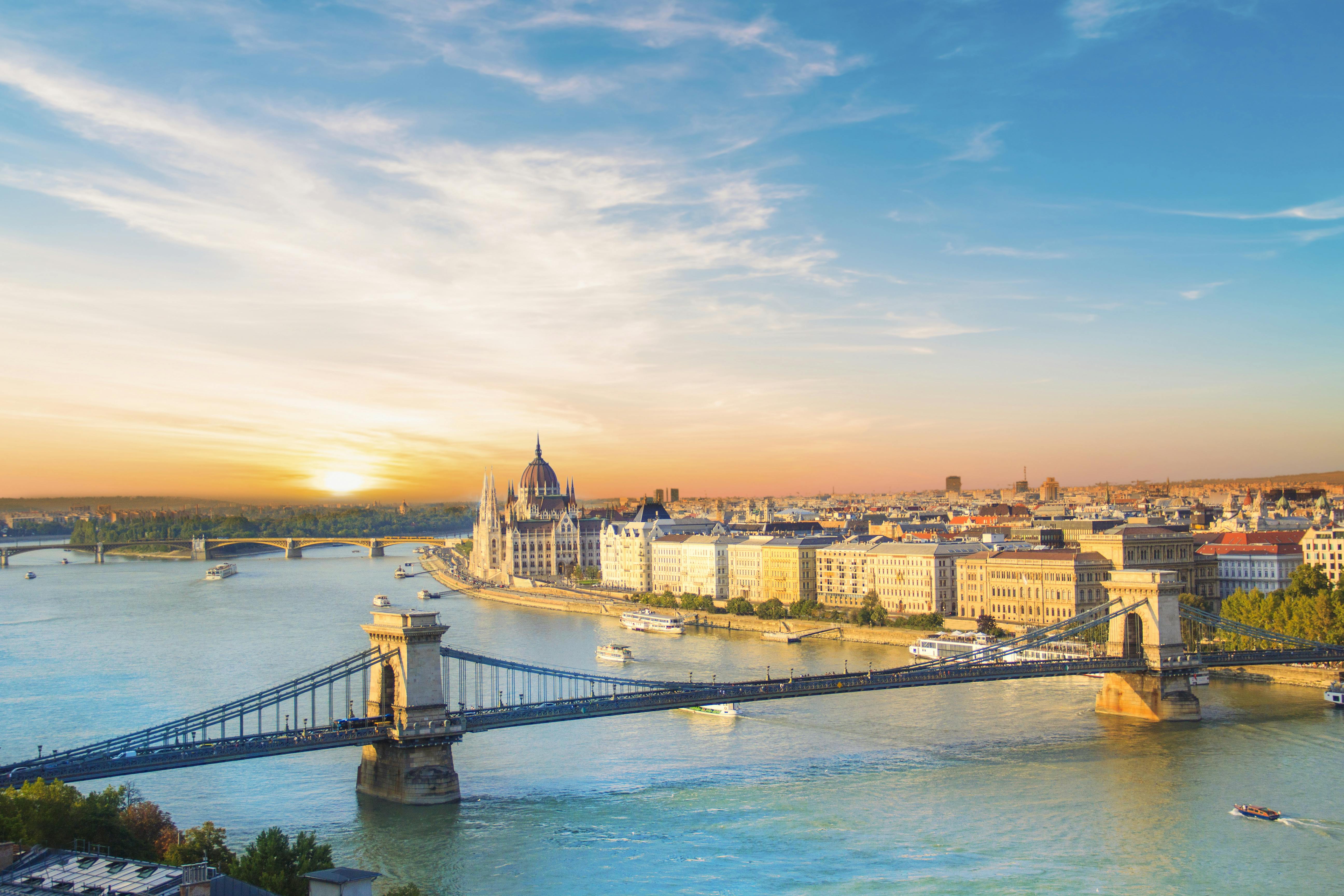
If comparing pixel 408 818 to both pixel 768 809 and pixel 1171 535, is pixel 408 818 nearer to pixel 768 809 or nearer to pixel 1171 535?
pixel 768 809

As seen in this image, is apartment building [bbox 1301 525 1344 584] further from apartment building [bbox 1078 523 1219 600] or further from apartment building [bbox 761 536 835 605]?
apartment building [bbox 761 536 835 605]

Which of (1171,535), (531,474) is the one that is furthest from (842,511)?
(1171,535)

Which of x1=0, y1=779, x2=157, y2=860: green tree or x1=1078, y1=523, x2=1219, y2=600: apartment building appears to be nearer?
x1=0, y1=779, x2=157, y2=860: green tree

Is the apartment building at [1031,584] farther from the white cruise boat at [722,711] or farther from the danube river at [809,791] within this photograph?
the white cruise boat at [722,711]

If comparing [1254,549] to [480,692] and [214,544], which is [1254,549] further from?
[214,544]

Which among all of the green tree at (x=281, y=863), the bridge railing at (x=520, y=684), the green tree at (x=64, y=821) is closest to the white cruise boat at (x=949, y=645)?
the bridge railing at (x=520, y=684)

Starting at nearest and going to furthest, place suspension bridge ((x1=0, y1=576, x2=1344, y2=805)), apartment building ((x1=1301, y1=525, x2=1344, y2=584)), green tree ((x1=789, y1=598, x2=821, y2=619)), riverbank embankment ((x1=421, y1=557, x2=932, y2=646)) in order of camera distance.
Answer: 1. suspension bridge ((x1=0, y1=576, x2=1344, y2=805))
2. riverbank embankment ((x1=421, y1=557, x2=932, y2=646))
3. apartment building ((x1=1301, y1=525, x2=1344, y2=584))
4. green tree ((x1=789, y1=598, x2=821, y2=619))

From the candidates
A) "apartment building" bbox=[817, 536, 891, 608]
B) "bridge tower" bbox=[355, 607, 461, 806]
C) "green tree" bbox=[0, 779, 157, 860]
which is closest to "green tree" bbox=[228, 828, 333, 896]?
"green tree" bbox=[0, 779, 157, 860]

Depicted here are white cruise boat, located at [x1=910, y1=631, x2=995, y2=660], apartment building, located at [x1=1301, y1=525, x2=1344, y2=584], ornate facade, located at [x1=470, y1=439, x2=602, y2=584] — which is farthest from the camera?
ornate facade, located at [x1=470, y1=439, x2=602, y2=584]
